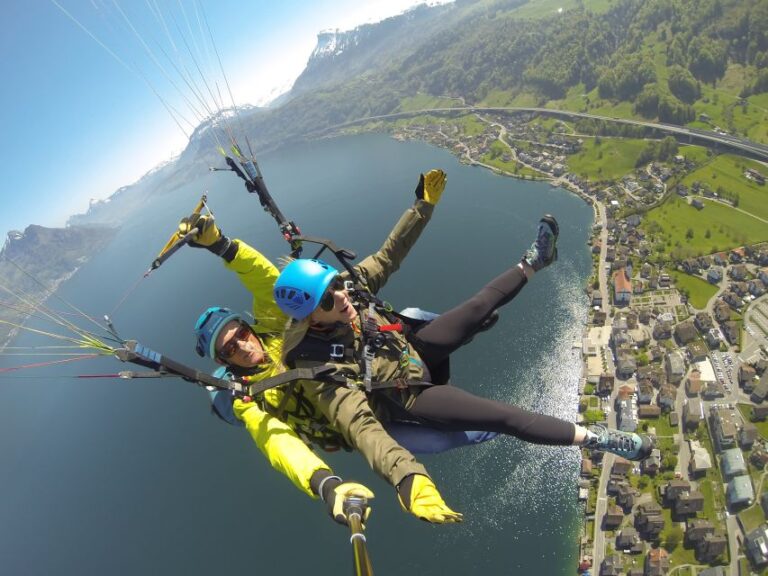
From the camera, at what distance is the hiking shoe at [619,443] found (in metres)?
3.40

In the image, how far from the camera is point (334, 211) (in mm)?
58688

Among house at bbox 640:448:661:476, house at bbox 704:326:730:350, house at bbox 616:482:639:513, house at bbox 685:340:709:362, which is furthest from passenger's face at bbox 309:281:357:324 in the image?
house at bbox 704:326:730:350

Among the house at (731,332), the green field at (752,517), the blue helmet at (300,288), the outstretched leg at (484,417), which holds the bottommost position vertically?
the house at (731,332)

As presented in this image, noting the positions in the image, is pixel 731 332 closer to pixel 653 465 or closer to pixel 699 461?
pixel 699 461

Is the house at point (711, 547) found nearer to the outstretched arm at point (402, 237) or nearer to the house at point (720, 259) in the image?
the outstretched arm at point (402, 237)

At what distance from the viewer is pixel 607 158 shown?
46.8 metres

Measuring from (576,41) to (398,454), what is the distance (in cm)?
9891

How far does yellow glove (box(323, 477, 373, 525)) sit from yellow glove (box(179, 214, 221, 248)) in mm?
2619

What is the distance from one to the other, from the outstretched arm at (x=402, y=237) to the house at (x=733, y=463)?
1993 cm

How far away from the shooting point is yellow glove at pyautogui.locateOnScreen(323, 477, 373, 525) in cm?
187

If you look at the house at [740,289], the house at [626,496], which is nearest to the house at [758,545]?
the house at [626,496]

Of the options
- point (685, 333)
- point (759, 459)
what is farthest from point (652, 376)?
point (759, 459)

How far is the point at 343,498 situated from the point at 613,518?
19.3 m

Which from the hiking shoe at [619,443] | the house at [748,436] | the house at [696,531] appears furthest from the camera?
the house at [748,436]
